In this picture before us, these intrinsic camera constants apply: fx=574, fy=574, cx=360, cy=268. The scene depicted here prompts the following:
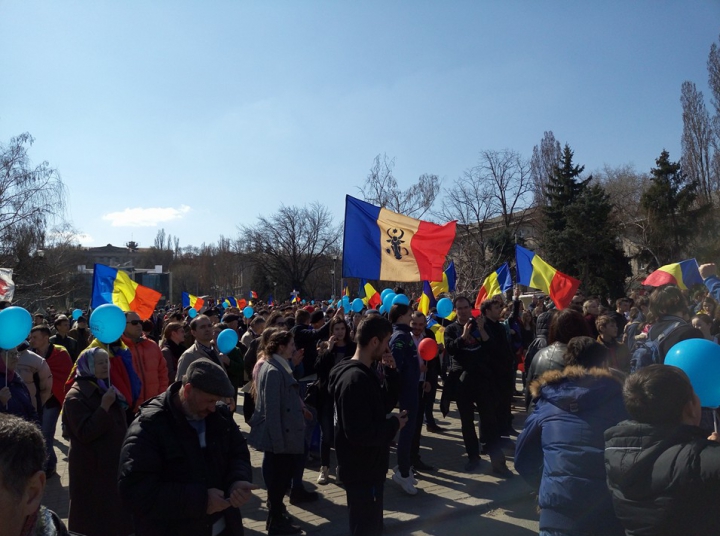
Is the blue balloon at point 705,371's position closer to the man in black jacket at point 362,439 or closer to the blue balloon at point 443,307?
the man in black jacket at point 362,439

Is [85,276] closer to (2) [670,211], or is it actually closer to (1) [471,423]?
(2) [670,211]

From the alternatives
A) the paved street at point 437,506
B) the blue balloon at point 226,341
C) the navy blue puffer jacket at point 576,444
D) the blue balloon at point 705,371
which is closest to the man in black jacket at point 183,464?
the navy blue puffer jacket at point 576,444

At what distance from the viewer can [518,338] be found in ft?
37.7

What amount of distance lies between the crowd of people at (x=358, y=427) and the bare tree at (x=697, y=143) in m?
37.9

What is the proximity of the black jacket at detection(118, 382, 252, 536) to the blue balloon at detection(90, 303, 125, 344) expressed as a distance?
2347mm

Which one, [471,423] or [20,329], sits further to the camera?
[471,423]

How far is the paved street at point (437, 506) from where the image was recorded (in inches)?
215

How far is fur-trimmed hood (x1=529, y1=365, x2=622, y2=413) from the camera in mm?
3152

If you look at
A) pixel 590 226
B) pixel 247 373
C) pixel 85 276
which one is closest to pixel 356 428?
pixel 247 373

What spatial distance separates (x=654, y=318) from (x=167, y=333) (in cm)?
596

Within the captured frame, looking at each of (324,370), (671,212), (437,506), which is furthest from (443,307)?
(671,212)

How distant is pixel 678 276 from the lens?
10492mm

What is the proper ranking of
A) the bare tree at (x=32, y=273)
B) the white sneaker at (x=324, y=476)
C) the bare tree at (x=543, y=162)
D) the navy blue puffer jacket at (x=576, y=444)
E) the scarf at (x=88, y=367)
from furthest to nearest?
1. the bare tree at (x=543, y=162)
2. the bare tree at (x=32, y=273)
3. the white sneaker at (x=324, y=476)
4. the scarf at (x=88, y=367)
5. the navy blue puffer jacket at (x=576, y=444)

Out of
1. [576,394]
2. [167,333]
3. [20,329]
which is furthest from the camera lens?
[167,333]
